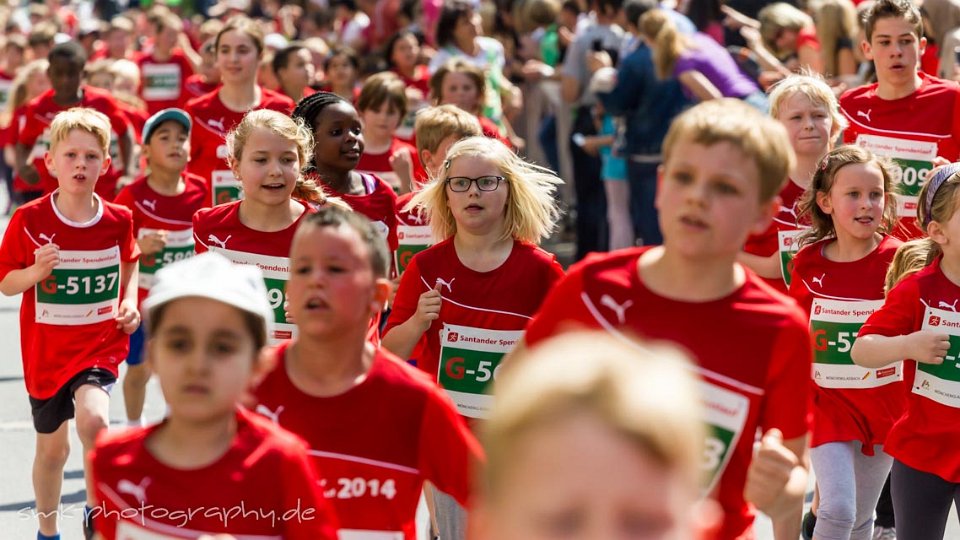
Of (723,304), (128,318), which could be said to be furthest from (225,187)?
(723,304)

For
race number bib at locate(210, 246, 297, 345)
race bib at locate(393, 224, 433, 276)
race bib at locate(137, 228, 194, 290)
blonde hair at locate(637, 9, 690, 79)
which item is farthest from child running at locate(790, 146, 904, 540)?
blonde hair at locate(637, 9, 690, 79)

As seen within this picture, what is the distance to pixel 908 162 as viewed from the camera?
7293mm

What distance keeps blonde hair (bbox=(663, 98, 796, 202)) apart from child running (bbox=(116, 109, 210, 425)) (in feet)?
16.4

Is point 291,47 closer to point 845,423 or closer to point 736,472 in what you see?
point 845,423

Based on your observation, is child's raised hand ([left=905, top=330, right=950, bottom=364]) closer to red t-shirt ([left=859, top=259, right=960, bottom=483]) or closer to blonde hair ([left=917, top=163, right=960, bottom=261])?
red t-shirt ([left=859, top=259, right=960, bottom=483])

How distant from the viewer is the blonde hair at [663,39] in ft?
35.3

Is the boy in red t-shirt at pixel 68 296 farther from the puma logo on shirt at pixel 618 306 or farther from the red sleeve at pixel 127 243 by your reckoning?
the puma logo on shirt at pixel 618 306

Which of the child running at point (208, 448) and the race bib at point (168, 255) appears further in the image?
the race bib at point (168, 255)

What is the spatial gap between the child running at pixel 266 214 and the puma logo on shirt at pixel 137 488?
253 centimetres

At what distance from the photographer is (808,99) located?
6.77 metres

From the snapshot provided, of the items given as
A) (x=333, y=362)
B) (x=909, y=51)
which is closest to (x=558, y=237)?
(x=909, y=51)

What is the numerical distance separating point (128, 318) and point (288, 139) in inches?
40.8

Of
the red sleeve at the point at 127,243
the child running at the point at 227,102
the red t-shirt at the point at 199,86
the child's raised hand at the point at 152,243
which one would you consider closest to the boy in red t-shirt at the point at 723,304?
the red sleeve at the point at 127,243

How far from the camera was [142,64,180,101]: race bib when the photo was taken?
15195mm
